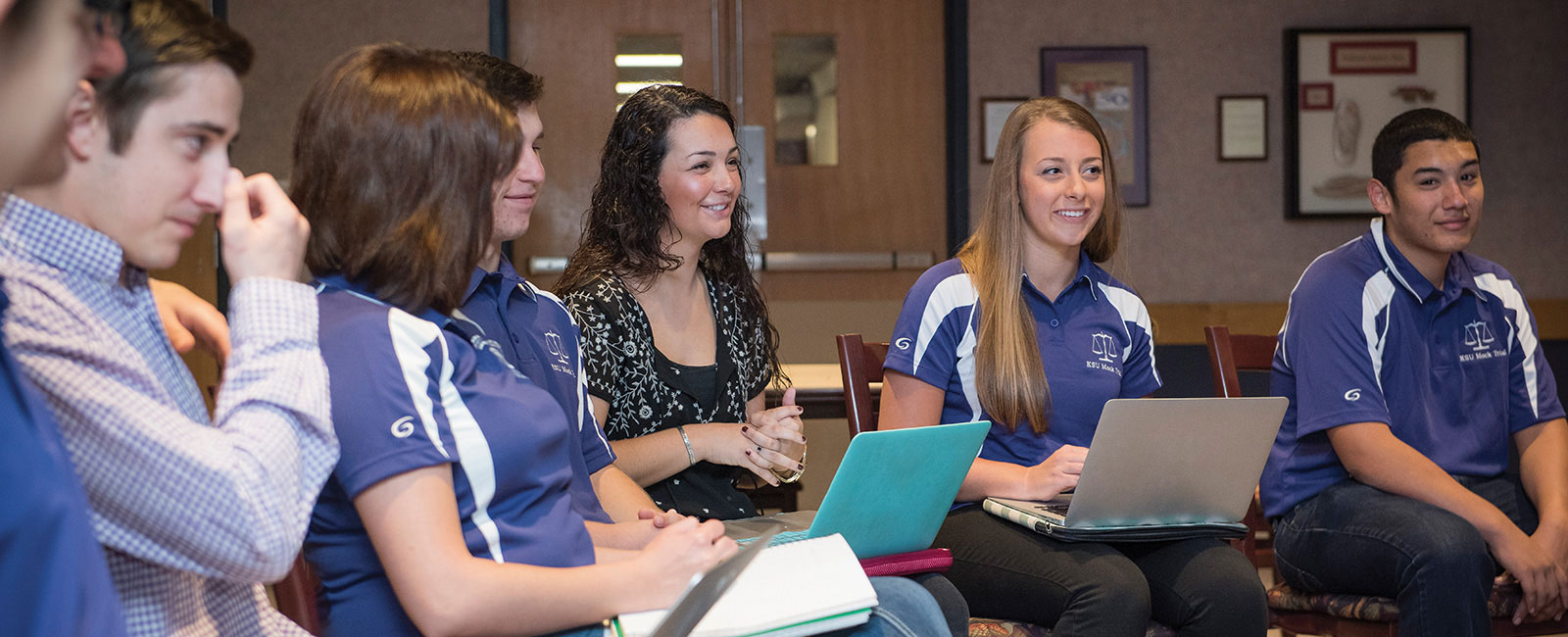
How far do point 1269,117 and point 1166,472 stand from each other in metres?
3.24

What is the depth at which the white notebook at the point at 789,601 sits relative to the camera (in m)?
1.09

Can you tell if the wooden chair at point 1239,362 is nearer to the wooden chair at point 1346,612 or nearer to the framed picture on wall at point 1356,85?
the wooden chair at point 1346,612

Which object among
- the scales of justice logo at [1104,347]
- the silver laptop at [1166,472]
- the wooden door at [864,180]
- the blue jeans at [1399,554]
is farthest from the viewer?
the wooden door at [864,180]

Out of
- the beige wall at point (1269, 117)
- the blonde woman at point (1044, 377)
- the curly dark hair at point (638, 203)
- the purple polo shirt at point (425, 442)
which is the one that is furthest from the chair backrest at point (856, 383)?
the beige wall at point (1269, 117)

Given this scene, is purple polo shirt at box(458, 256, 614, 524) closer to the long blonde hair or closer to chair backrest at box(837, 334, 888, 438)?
chair backrest at box(837, 334, 888, 438)

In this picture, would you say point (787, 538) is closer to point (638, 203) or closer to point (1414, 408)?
point (638, 203)

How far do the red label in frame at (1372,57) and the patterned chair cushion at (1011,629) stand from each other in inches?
132

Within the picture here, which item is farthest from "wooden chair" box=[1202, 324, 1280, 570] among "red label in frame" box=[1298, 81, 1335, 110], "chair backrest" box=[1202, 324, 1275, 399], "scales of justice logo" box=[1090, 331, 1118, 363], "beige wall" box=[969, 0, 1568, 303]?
"red label in frame" box=[1298, 81, 1335, 110]

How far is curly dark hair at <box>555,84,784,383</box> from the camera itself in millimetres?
2037

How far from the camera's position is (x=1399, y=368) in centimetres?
217

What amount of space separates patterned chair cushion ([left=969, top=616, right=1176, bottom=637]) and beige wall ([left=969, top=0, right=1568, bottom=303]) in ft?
9.46

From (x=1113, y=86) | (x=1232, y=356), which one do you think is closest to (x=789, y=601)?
(x=1232, y=356)

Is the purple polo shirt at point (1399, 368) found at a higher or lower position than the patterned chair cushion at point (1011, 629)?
higher

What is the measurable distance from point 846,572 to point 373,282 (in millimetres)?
543
